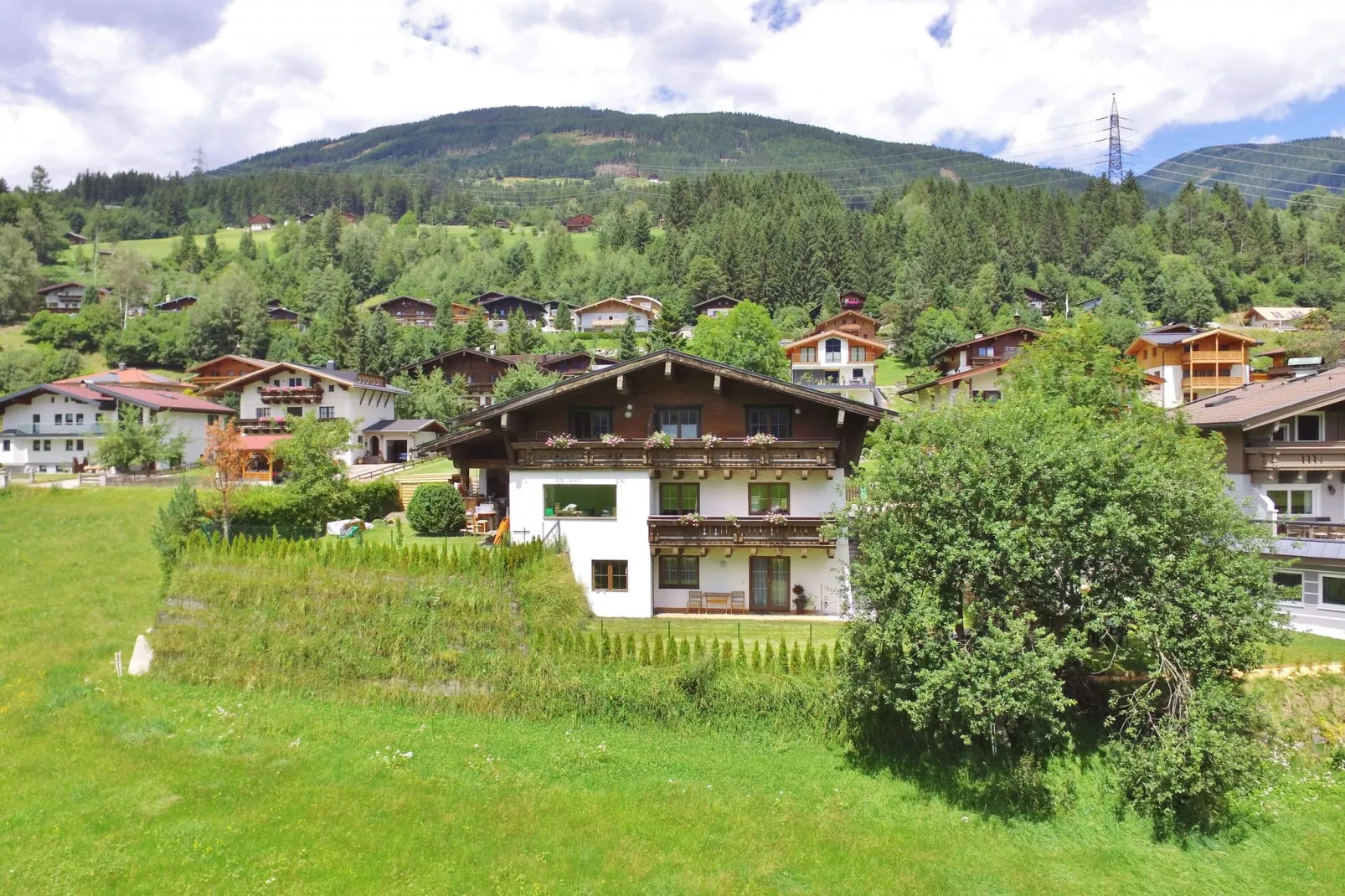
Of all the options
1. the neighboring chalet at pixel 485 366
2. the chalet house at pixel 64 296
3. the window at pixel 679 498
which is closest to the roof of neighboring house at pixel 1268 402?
the window at pixel 679 498

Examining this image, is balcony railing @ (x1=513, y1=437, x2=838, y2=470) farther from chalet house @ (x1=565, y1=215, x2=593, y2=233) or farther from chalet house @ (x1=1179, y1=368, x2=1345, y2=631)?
chalet house @ (x1=565, y1=215, x2=593, y2=233)

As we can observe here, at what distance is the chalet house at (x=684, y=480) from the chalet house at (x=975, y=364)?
3918 cm

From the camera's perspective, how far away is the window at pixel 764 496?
25000mm

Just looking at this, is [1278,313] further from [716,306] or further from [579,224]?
[579,224]

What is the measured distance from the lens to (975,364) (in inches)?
2719

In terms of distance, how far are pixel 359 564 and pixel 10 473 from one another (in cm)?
4535

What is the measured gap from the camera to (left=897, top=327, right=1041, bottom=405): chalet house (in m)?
63.0

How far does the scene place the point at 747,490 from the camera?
25.0 metres

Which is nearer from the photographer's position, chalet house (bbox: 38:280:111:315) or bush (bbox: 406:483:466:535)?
bush (bbox: 406:483:466:535)

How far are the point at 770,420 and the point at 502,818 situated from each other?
14.5m

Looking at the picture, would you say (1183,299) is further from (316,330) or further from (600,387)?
(316,330)

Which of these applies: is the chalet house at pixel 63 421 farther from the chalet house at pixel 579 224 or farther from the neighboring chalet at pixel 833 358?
the chalet house at pixel 579 224

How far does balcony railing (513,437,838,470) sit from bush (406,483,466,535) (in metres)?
8.33

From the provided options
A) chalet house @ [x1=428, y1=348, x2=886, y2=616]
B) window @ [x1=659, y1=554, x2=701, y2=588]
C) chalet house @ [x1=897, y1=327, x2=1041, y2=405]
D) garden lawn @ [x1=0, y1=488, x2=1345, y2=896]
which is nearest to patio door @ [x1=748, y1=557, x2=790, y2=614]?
chalet house @ [x1=428, y1=348, x2=886, y2=616]
